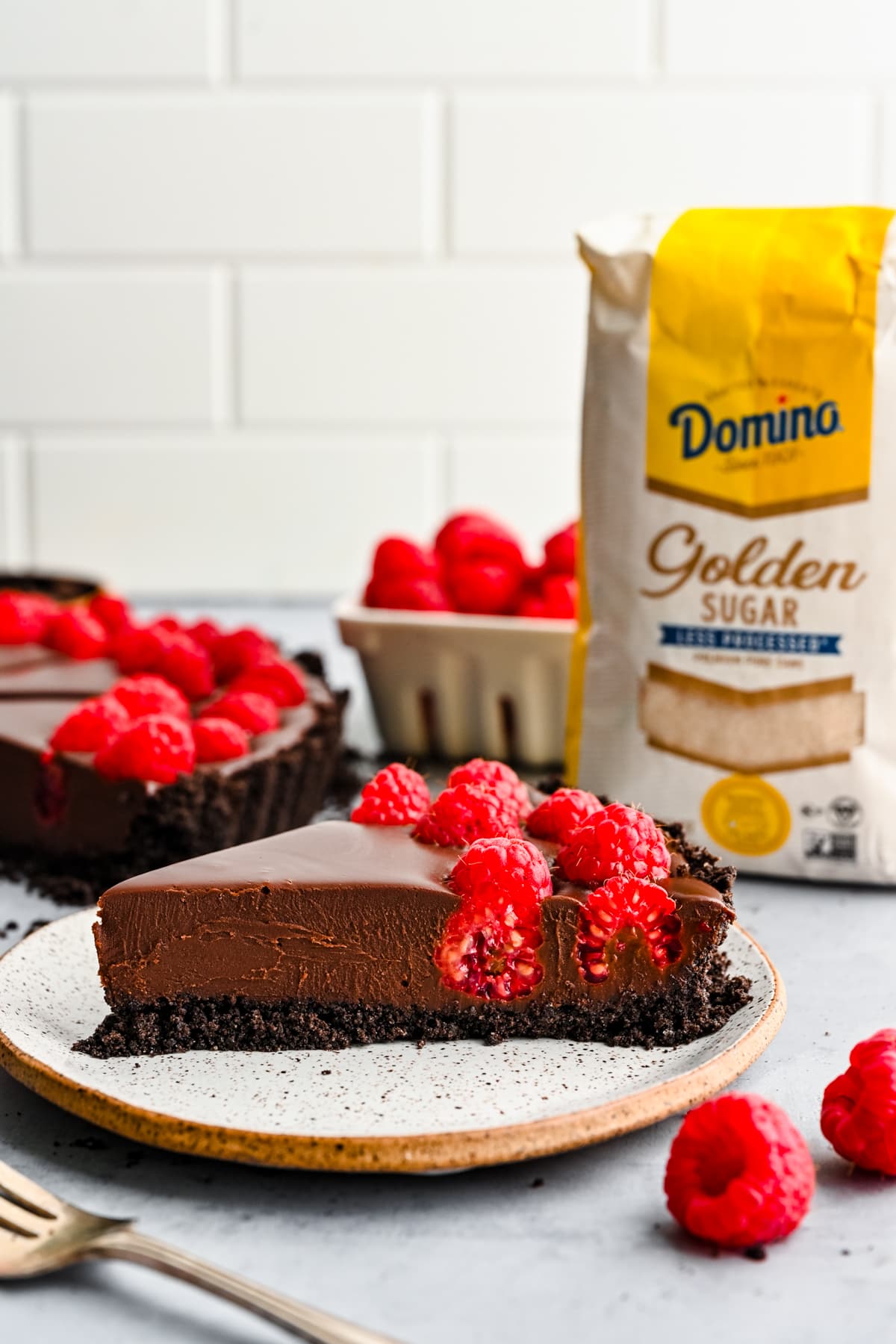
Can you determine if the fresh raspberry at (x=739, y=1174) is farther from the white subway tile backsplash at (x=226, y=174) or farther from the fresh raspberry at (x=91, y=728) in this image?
the white subway tile backsplash at (x=226, y=174)

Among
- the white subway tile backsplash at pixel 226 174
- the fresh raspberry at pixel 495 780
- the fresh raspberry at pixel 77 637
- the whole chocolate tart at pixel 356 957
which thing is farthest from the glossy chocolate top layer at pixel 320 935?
the white subway tile backsplash at pixel 226 174

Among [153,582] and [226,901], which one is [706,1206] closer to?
[226,901]

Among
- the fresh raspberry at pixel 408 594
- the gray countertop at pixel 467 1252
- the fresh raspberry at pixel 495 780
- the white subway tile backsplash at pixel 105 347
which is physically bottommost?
the gray countertop at pixel 467 1252

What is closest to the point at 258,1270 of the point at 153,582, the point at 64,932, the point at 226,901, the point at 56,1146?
the point at 56,1146

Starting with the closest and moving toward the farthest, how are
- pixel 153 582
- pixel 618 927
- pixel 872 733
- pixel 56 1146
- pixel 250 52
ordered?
pixel 56 1146
pixel 618 927
pixel 872 733
pixel 250 52
pixel 153 582

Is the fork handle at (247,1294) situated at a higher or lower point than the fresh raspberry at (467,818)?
lower

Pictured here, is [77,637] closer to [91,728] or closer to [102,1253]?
[91,728]

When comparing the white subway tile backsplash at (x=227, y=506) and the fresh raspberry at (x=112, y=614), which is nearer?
the fresh raspberry at (x=112, y=614)

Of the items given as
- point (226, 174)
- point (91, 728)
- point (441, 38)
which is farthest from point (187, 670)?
point (441, 38)
